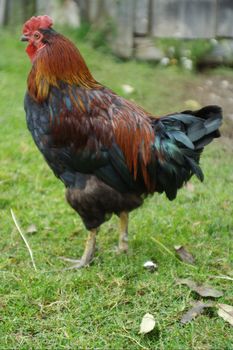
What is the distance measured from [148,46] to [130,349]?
639cm

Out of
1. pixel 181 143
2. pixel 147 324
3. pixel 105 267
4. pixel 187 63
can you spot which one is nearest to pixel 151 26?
pixel 187 63

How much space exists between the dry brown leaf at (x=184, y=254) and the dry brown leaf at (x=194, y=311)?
543mm

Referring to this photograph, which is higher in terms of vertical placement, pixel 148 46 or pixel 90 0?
pixel 90 0

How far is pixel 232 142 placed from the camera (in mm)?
5926

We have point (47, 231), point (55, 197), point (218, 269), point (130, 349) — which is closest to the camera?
point (130, 349)

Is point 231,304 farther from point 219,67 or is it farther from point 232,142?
point 219,67

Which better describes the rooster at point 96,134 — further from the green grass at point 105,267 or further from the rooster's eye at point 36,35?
the green grass at point 105,267

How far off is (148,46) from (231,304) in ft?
19.5

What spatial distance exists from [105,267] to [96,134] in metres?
0.94

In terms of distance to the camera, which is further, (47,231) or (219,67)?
(219,67)

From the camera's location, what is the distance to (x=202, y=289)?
3.38 metres

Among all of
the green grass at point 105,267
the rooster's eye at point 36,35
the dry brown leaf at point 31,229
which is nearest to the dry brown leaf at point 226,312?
the green grass at point 105,267

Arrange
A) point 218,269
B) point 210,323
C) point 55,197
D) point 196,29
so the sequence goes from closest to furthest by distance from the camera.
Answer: point 210,323 → point 218,269 → point 55,197 → point 196,29

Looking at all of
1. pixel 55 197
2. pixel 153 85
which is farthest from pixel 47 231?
pixel 153 85
